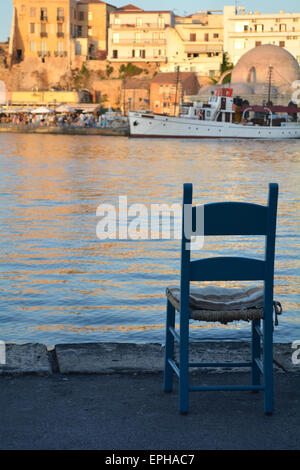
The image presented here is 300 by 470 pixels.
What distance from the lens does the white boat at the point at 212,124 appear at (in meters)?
68.6

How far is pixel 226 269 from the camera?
3791 millimetres

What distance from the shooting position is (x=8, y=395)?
3936 millimetres

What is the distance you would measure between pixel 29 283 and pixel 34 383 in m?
4.89

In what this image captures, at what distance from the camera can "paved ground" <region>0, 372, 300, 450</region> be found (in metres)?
3.38

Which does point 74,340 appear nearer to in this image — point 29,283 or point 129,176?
point 29,283

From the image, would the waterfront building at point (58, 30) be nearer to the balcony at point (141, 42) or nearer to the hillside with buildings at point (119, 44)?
the hillside with buildings at point (119, 44)

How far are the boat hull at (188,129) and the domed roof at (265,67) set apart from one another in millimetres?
11350

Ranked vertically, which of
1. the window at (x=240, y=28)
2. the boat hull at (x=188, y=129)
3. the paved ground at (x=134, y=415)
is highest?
the window at (x=240, y=28)

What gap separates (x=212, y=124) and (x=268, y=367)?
65.8 m

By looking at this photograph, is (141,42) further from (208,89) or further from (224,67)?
(208,89)

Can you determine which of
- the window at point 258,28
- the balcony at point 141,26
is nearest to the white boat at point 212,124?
the window at point 258,28

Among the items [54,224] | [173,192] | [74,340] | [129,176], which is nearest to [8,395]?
[74,340]

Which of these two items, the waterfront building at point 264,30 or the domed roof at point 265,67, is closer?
the domed roof at point 265,67

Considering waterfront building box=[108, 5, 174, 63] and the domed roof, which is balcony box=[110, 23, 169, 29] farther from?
the domed roof
